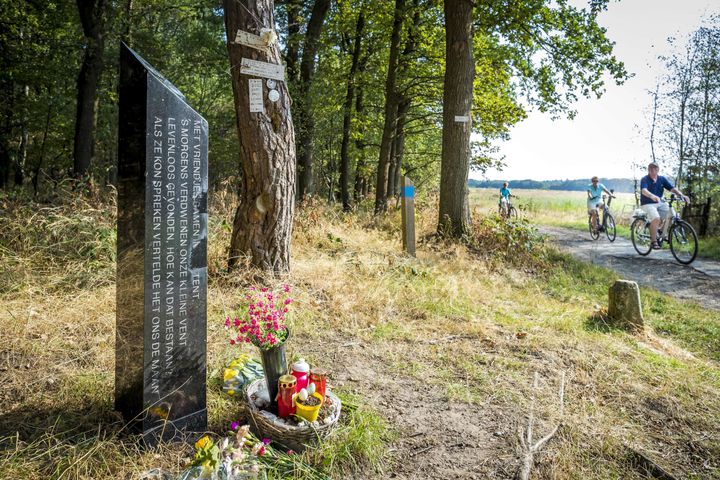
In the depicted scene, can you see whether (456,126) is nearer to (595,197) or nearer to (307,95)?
(307,95)

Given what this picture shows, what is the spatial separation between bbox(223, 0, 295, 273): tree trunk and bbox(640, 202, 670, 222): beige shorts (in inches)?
324

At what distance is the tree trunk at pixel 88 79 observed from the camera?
10.9 m

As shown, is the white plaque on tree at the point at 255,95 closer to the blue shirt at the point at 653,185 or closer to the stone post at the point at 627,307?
the stone post at the point at 627,307

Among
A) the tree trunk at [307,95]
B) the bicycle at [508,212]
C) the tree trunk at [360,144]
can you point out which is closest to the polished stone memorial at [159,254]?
the bicycle at [508,212]

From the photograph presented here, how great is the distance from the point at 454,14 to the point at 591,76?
12.4 feet

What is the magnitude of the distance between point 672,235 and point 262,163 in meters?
9.11

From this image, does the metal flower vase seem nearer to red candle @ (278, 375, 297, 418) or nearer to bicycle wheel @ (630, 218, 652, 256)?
red candle @ (278, 375, 297, 418)

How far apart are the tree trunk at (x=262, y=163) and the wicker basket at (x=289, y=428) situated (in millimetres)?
2735

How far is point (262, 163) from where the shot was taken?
5203 millimetres

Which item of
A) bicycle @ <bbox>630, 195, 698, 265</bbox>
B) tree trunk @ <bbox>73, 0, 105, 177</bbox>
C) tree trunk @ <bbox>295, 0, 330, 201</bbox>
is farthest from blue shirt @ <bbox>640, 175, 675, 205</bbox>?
tree trunk @ <bbox>73, 0, 105, 177</bbox>

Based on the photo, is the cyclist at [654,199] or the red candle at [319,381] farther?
the cyclist at [654,199]

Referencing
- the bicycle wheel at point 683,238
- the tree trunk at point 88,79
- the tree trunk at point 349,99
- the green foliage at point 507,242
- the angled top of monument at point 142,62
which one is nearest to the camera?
the angled top of monument at point 142,62

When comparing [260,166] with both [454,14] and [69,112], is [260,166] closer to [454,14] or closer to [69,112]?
[454,14]

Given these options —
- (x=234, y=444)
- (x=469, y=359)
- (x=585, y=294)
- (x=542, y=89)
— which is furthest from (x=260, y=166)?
(x=542, y=89)
